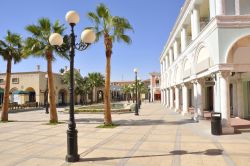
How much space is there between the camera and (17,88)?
174 ft

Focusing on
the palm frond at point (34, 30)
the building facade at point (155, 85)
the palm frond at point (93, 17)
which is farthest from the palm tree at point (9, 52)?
the building facade at point (155, 85)

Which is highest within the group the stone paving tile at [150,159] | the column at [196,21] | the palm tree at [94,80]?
the column at [196,21]

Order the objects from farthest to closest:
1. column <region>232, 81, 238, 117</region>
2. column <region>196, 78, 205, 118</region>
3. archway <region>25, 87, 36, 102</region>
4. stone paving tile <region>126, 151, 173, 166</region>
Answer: archway <region>25, 87, 36, 102</region> → column <region>232, 81, 238, 117</region> → column <region>196, 78, 205, 118</region> → stone paving tile <region>126, 151, 173, 166</region>

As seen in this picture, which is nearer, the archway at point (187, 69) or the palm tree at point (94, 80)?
the archway at point (187, 69)

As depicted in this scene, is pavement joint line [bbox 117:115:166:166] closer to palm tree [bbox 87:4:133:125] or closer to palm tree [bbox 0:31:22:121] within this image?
palm tree [bbox 87:4:133:125]

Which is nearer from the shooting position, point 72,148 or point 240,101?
point 72,148

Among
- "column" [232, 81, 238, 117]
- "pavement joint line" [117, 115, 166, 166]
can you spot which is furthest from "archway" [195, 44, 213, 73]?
"pavement joint line" [117, 115, 166, 166]

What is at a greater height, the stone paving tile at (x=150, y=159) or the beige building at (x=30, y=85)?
the beige building at (x=30, y=85)

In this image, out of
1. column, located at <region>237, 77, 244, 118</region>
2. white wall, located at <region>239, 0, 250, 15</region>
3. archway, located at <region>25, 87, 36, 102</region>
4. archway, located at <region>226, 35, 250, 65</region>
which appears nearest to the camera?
archway, located at <region>226, 35, 250, 65</region>

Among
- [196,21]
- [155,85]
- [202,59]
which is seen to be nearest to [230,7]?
[202,59]

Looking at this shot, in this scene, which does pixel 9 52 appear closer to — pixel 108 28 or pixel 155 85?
pixel 108 28

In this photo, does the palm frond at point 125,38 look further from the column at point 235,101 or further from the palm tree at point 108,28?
the column at point 235,101

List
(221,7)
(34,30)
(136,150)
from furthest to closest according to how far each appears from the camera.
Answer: (34,30), (221,7), (136,150)

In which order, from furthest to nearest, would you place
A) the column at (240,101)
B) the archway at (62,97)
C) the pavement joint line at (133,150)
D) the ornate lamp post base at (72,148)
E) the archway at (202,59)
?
the archway at (62,97) → the column at (240,101) → the archway at (202,59) → the ornate lamp post base at (72,148) → the pavement joint line at (133,150)
